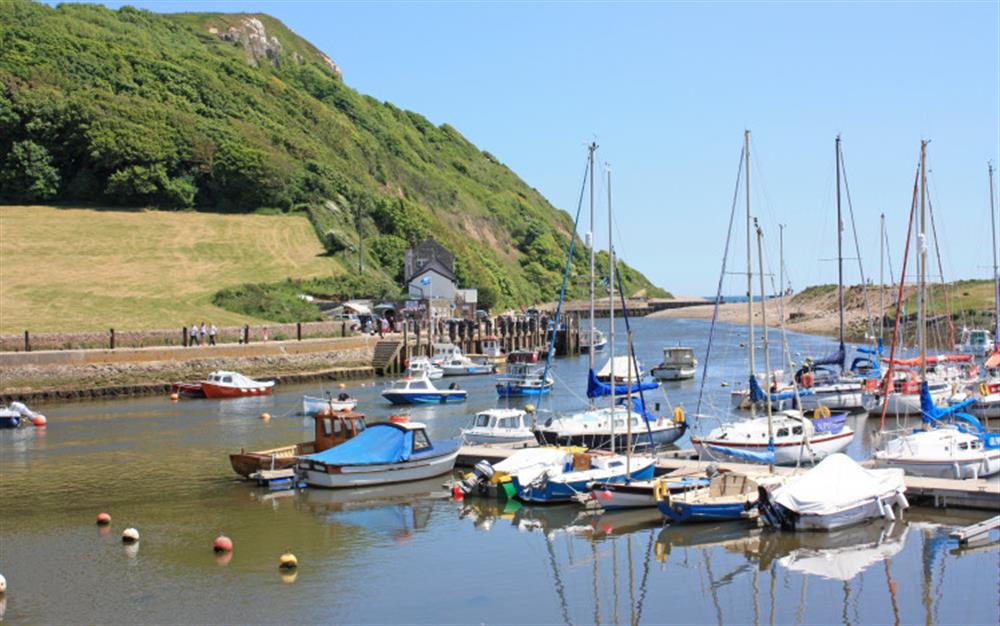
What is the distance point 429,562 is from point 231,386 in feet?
131

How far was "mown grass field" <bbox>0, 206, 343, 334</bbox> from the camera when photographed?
7662cm

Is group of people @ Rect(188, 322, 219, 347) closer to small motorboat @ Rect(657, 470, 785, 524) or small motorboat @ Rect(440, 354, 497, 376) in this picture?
small motorboat @ Rect(440, 354, 497, 376)

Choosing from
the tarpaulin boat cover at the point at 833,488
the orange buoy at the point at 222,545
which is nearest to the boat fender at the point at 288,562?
the orange buoy at the point at 222,545

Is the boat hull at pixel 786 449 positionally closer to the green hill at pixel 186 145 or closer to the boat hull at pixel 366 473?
the boat hull at pixel 366 473

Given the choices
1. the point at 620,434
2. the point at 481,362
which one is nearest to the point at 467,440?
the point at 620,434

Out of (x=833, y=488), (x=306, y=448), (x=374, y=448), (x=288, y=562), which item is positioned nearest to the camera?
(x=288, y=562)

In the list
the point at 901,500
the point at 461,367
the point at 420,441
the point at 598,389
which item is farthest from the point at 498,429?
the point at 461,367

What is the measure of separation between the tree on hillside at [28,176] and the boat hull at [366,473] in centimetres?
8406

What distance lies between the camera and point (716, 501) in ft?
94.1

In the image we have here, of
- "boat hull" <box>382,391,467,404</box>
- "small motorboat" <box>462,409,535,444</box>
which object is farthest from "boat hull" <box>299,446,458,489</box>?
"boat hull" <box>382,391,467,404</box>

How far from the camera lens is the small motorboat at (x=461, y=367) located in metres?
79.1

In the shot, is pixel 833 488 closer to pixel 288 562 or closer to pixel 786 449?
pixel 786 449

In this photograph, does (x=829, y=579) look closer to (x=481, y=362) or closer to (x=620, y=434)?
(x=620, y=434)

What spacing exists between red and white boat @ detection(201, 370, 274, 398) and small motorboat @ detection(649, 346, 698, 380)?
86.0 feet
